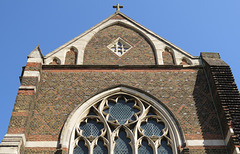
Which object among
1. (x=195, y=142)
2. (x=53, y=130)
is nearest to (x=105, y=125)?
(x=53, y=130)

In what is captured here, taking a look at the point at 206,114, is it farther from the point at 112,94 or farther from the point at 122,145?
the point at 112,94

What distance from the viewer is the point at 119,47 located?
55.5 ft

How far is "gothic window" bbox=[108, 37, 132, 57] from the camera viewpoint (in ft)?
54.5

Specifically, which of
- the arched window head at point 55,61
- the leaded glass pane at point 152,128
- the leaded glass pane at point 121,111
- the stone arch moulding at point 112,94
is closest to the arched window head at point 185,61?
the stone arch moulding at point 112,94

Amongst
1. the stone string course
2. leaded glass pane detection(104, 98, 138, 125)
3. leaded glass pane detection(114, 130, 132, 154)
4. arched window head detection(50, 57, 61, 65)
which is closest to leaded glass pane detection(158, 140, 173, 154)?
the stone string course

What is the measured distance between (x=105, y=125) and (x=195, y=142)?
287cm

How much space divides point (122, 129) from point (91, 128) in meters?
1.00

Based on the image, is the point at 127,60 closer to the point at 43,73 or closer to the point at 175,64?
the point at 175,64

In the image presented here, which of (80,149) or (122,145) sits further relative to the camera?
(122,145)

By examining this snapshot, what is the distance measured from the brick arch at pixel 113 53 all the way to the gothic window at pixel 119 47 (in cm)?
11

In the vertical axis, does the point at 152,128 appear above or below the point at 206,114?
below

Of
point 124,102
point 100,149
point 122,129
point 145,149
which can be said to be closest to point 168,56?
point 124,102

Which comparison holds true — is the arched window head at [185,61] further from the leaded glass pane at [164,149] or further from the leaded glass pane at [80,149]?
the leaded glass pane at [80,149]

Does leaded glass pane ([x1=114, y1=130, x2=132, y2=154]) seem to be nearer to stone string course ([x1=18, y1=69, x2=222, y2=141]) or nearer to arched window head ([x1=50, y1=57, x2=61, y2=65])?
stone string course ([x1=18, y1=69, x2=222, y2=141])
